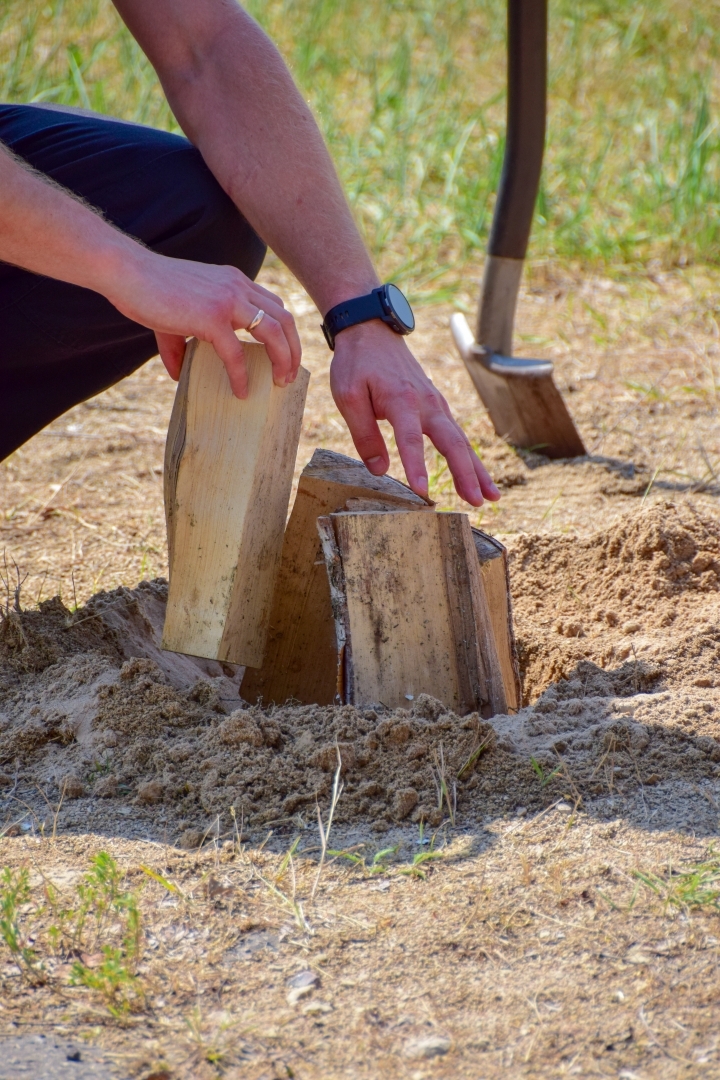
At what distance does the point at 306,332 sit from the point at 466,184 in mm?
1384

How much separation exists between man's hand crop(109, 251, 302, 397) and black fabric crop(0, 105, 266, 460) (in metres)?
0.57

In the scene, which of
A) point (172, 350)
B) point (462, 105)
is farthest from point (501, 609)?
point (462, 105)

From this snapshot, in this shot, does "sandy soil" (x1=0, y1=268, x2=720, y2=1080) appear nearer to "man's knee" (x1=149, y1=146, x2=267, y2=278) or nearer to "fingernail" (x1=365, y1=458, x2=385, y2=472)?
"fingernail" (x1=365, y1=458, x2=385, y2=472)

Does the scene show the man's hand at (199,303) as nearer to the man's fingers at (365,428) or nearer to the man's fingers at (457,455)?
the man's fingers at (365,428)

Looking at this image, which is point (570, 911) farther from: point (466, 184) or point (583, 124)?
point (583, 124)

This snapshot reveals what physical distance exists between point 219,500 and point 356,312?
0.43 meters

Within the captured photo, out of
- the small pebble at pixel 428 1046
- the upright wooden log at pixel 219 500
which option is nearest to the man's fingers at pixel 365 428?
the upright wooden log at pixel 219 500

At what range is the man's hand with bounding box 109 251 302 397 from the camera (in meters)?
1.54

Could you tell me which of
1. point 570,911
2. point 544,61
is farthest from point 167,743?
point 544,61

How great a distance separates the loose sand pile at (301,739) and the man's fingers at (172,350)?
0.49 meters

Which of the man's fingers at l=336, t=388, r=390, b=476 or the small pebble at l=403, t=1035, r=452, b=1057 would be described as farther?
the man's fingers at l=336, t=388, r=390, b=476

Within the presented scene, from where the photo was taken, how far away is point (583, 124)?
5500 mm

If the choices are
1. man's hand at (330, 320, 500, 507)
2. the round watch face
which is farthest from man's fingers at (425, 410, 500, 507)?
the round watch face

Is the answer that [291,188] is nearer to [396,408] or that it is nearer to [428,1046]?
[396,408]
